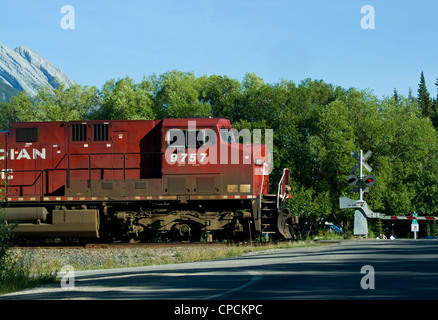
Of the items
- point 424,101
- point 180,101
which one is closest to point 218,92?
point 180,101

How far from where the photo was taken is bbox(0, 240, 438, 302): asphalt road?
9.48 metres

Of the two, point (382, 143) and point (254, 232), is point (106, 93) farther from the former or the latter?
point (254, 232)

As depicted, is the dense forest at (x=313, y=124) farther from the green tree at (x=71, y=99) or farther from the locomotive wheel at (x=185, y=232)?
the locomotive wheel at (x=185, y=232)

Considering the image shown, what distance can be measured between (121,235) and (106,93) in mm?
49495

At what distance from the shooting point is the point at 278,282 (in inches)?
442

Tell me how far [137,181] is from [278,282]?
13900 millimetres

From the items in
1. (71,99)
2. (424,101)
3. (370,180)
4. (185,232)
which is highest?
(424,101)

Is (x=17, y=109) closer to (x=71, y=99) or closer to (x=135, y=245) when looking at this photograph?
(x=71, y=99)

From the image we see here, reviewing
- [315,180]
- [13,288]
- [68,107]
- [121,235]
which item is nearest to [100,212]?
[121,235]

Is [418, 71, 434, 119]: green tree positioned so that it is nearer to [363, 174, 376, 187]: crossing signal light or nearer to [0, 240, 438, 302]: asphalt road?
[363, 174, 376, 187]: crossing signal light

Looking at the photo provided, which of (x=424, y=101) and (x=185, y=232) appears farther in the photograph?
(x=424, y=101)

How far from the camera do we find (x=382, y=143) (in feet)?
181

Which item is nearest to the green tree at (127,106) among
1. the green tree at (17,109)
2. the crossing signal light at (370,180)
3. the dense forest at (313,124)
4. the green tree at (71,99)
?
the dense forest at (313,124)

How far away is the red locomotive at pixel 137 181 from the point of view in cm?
2425
